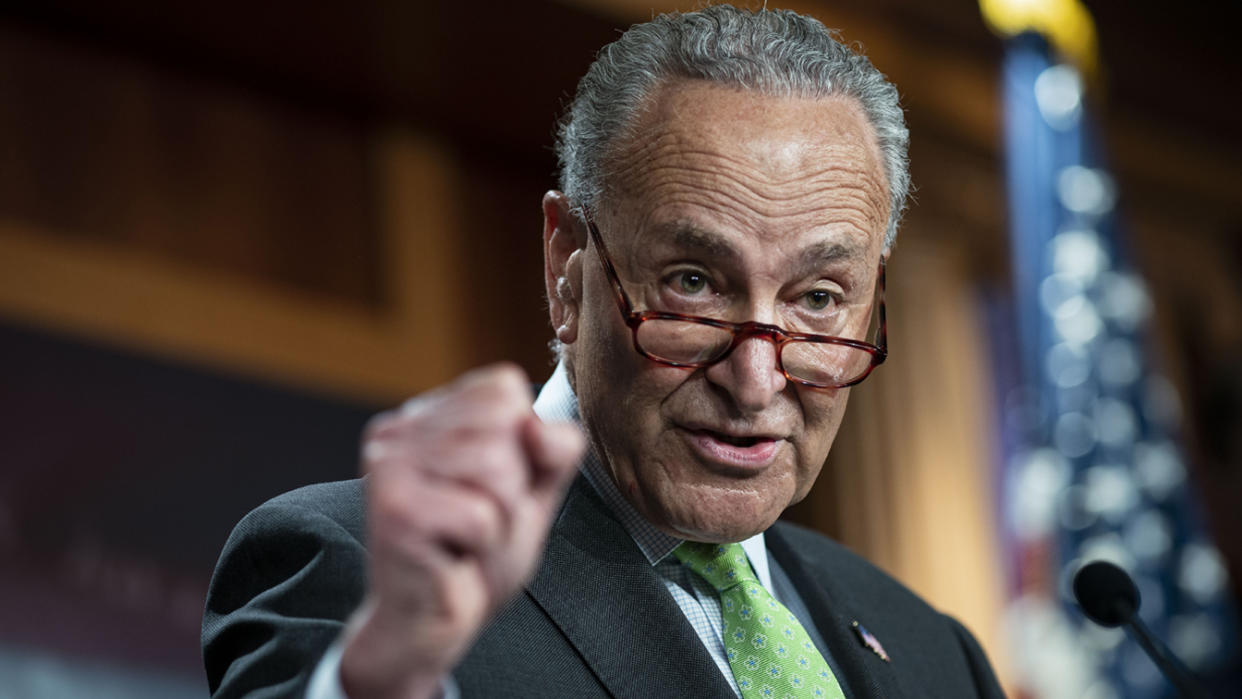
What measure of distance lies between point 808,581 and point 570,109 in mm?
659

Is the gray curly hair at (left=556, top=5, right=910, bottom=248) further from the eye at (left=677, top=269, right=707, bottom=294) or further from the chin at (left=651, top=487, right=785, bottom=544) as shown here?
the chin at (left=651, top=487, right=785, bottom=544)

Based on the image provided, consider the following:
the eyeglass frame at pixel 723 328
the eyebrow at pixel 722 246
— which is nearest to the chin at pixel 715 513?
the eyeglass frame at pixel 723 328

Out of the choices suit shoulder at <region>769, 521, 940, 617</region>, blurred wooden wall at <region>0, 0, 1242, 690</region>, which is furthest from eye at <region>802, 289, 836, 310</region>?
blurred wooden wall at <region>0, 0, 1242, 690</region>

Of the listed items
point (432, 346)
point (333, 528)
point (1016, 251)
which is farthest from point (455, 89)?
point (333, 528)

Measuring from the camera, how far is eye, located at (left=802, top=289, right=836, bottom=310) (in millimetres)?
1614

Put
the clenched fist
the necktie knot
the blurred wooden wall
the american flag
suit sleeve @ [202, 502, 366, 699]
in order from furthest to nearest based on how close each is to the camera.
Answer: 1. the american flag
2. the blurred wooden wall
3. the necktie knot
4. suit sleeve @ [202, 502, 366, 699]
5. the clenched fist

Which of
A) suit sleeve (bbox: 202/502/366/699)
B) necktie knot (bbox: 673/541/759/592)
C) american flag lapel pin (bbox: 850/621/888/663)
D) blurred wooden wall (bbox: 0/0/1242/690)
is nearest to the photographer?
suit sleeve (bbox: 202/502/366/699)

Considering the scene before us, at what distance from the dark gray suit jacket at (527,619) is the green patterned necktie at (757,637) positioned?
0.23 ft

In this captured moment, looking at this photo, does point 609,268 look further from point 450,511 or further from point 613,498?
point 450,511

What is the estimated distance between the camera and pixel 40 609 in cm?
369

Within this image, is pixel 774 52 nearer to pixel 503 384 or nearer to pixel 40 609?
pixel 503 384

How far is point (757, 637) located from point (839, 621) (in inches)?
9.1

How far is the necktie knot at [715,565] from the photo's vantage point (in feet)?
5.37

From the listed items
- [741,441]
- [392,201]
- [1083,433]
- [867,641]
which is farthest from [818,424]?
[1083,433]
